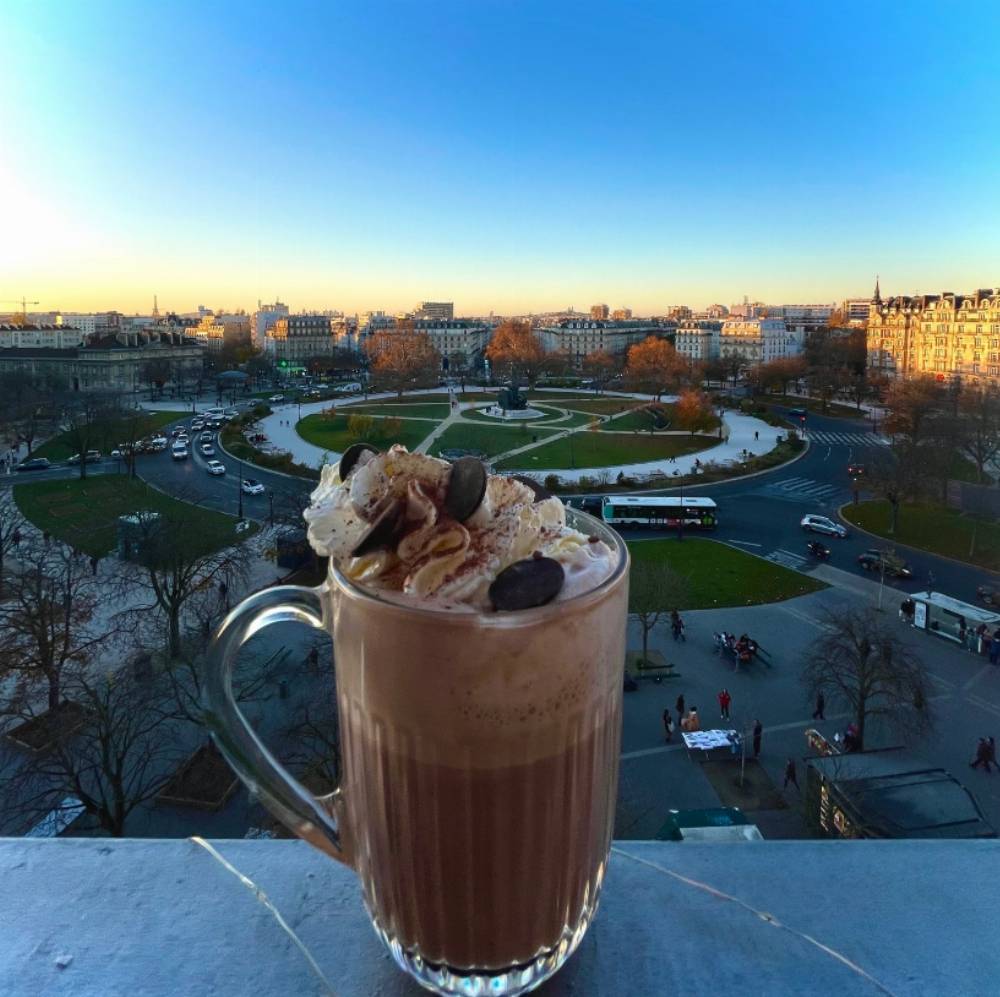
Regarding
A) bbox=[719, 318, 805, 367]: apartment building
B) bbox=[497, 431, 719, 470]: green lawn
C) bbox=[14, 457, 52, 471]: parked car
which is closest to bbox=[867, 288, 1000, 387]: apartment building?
bbox=[719, 318, 805, 367]: apartment building

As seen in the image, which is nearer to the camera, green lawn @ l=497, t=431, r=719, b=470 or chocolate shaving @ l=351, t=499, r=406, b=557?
chocolate shaving @ l=351, t=499, r=406, b=557

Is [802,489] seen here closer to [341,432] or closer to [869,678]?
[869,678]

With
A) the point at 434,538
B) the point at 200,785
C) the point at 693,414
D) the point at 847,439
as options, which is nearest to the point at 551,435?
the point at 693,414

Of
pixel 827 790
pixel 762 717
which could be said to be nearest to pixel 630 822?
pixel 827 790

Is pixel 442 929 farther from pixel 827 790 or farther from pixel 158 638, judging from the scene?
pixel 158 638

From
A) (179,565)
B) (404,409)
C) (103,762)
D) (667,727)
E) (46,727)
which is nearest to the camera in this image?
(103,762)

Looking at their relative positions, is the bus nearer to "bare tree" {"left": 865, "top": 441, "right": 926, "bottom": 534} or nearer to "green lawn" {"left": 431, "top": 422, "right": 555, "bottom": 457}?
"bare tree" {"left": 865, "top": 441, "right": 926, "bottom": 534}

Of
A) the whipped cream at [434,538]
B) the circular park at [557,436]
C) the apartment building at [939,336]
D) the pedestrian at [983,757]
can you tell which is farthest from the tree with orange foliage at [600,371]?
the whipped cream at [434,538]
